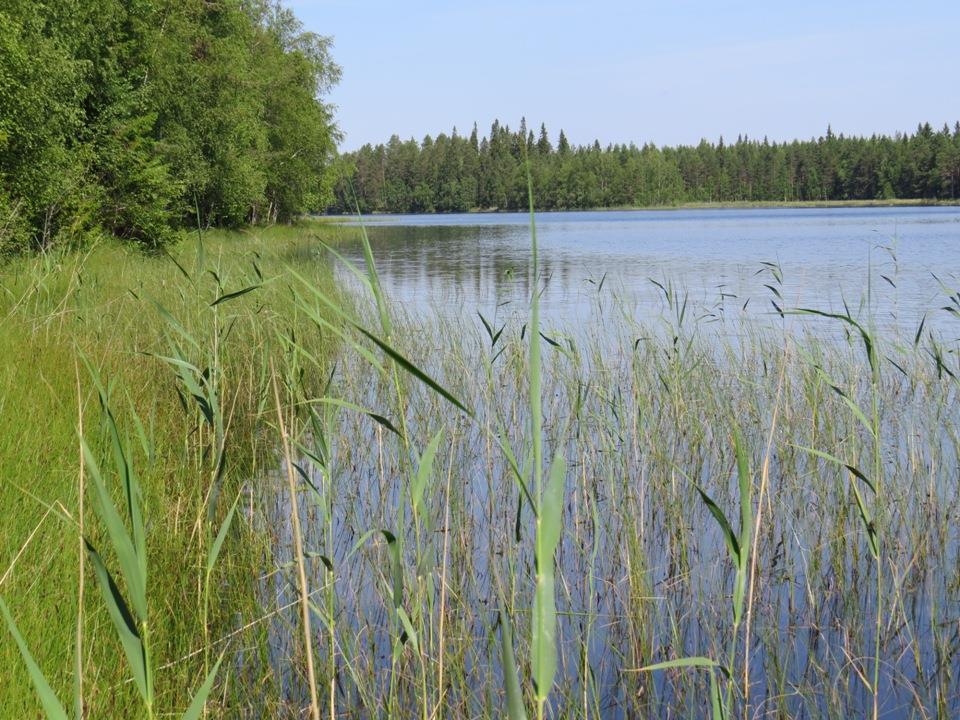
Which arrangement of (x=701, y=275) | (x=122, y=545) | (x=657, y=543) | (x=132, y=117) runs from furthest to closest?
(x=132, y=117)
(x=701, y=275)
(x=657, y=543)
(x=122, y=545)

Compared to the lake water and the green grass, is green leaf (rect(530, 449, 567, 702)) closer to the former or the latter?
the green grass

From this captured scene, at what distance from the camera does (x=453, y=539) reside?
4.03 metres

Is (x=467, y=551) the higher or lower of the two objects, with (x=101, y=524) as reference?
lower

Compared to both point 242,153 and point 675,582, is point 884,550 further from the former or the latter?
point 242,153

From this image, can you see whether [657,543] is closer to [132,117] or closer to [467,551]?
[467,551]

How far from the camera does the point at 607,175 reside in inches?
4316

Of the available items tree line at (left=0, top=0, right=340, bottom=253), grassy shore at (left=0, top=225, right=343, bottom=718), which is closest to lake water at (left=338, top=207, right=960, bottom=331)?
grassy shore at (left=0, top=225, right=343, bottom=718)

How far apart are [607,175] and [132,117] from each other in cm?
9463

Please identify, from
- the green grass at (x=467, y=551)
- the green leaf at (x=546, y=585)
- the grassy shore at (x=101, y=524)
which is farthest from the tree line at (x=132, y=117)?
the green leaf at (x=546, y=585)

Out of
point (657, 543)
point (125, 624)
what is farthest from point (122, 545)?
point (657, 543)

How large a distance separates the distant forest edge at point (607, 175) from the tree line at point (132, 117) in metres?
77.3

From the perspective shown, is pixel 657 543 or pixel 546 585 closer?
pixel 546 585

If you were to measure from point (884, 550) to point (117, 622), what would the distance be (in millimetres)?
3511

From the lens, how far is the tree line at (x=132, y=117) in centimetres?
1211
